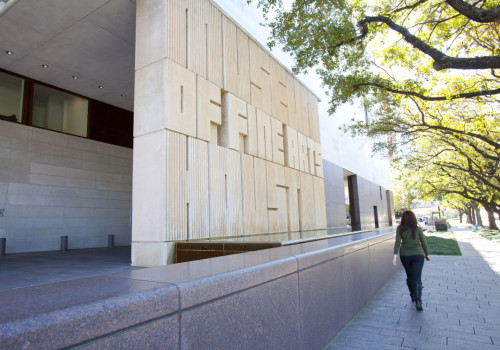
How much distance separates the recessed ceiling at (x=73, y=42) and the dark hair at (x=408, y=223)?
974 cm

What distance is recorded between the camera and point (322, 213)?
18.4 metres

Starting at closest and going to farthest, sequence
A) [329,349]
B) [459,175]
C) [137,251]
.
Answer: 1. [329,349]
2. [137,251]
3. [459,175]

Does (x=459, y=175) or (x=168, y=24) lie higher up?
(x=168, y=24)

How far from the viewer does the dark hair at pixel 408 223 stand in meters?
6.22

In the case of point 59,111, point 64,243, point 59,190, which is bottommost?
point 64,243

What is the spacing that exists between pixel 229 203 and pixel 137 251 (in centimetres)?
334

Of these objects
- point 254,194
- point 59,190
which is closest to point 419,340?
point 254,194

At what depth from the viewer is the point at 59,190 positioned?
46.5 ft

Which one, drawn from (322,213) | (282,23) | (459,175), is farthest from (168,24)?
(459,175)

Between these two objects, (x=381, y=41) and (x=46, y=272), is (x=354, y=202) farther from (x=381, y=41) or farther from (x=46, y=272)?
(x=46, y=272)

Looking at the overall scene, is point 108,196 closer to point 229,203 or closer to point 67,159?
point 67,159

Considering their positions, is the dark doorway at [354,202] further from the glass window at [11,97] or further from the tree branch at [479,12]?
the glass window at [11,97]

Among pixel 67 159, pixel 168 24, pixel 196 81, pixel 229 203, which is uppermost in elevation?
pixel 168 24

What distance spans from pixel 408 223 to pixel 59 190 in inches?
557
